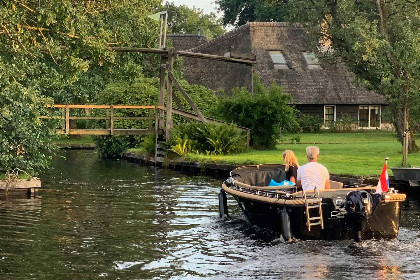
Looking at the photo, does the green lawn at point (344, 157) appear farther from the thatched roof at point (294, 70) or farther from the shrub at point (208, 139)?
the thatched roof at point (294, 70)

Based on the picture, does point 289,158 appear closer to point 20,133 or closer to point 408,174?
point 408,174

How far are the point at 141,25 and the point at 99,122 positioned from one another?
9538mm

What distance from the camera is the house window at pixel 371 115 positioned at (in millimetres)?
63172

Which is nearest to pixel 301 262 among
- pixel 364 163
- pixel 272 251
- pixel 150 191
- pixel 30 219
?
pixel 272 251

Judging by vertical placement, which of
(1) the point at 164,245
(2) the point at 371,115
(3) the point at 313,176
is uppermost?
(2) the point at 371,115

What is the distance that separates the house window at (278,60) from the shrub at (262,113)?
22.5 metres

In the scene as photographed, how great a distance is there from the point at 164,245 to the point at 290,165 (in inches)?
177

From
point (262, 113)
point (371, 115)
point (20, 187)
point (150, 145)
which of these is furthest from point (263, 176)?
point (371, 115)

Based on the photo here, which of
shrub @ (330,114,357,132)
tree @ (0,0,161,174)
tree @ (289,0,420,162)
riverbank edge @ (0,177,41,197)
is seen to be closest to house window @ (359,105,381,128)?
shrub @ (330,114,357,132)

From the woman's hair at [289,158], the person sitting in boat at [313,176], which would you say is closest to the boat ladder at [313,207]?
the person sitting in boat at [313,176]

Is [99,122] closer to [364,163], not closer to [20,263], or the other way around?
[364,163]

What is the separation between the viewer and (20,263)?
15.5 m

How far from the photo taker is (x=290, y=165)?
20.8m

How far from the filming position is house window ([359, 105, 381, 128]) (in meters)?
63.2
